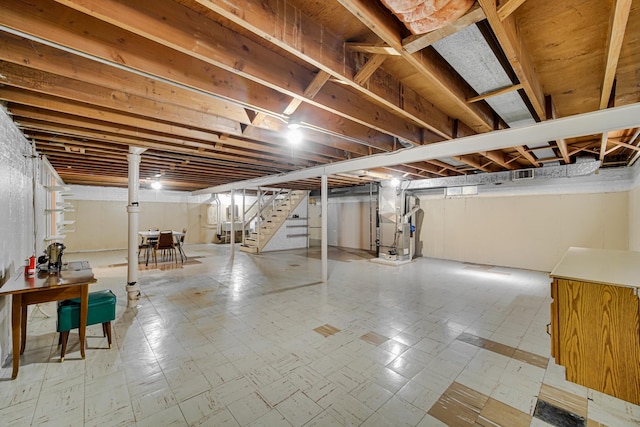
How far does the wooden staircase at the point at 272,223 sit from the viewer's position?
348 inches

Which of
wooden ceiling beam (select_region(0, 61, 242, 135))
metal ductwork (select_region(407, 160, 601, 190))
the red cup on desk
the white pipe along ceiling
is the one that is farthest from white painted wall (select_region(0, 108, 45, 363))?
metal ductwork (select_region(407, 160, 601, 190))

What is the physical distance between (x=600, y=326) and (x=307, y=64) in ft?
8.49

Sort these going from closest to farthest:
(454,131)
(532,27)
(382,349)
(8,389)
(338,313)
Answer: (532,27) → (8,389) → (382,349) → (454,131) → (338,313)

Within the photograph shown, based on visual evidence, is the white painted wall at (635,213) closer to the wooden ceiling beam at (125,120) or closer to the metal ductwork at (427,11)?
the wooden ceiling beam at (125,120)

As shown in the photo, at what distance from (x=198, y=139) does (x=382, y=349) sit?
3384 mm

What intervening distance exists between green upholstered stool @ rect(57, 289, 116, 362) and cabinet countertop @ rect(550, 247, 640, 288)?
3644mm

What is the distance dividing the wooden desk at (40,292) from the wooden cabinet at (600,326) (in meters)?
3.60

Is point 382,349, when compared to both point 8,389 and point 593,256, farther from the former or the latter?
point 8,389

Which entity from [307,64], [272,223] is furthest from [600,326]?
[272,223]

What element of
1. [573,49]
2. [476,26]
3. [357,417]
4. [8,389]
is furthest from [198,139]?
[573,49]

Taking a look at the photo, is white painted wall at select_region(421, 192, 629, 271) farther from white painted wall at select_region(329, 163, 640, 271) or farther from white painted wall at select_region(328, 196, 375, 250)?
white painted wall at select_region(328, 196, 375, 250)

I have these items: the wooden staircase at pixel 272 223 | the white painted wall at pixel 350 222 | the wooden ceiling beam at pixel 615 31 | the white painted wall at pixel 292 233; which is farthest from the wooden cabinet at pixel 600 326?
the white painted wall at pixel 292 233

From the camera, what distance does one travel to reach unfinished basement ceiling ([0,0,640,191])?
4.53ft

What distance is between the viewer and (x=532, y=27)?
157 cm
